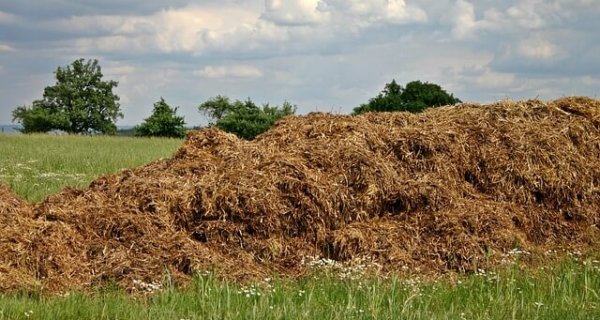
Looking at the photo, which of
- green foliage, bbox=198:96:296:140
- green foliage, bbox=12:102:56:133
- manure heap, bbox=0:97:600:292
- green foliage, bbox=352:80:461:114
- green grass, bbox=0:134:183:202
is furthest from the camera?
green foliage, bbox=12:102:56:133

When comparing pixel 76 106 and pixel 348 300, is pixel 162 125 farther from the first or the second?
pixel 348 300

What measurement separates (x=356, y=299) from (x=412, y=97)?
98.8 feet

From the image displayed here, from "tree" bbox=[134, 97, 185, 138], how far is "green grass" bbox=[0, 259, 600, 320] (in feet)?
160

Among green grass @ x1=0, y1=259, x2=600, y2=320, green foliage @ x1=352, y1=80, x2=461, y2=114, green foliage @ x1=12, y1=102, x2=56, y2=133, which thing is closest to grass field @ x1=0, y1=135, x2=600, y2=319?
green grass @ x1=0, y1=259, x2=600, y2=320

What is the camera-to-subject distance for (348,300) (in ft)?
21.2

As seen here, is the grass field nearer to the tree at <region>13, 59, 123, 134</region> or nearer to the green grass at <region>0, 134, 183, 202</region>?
the green grass at <region>0, 134, 183, 202</region>

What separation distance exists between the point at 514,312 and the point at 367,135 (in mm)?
4403

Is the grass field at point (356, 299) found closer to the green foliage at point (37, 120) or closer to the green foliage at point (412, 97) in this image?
the green foliage at point (412, 97)

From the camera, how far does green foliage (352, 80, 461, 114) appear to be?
1378 inches

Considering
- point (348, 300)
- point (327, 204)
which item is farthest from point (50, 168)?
point (348, 300)

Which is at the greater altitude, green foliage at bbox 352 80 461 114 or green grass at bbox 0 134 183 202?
green foliage at bbox 352 80 461 114

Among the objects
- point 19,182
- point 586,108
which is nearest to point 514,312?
point 586,108

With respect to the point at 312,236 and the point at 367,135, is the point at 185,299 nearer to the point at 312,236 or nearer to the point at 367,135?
the point at 312,236

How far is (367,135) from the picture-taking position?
1025 centimetres
